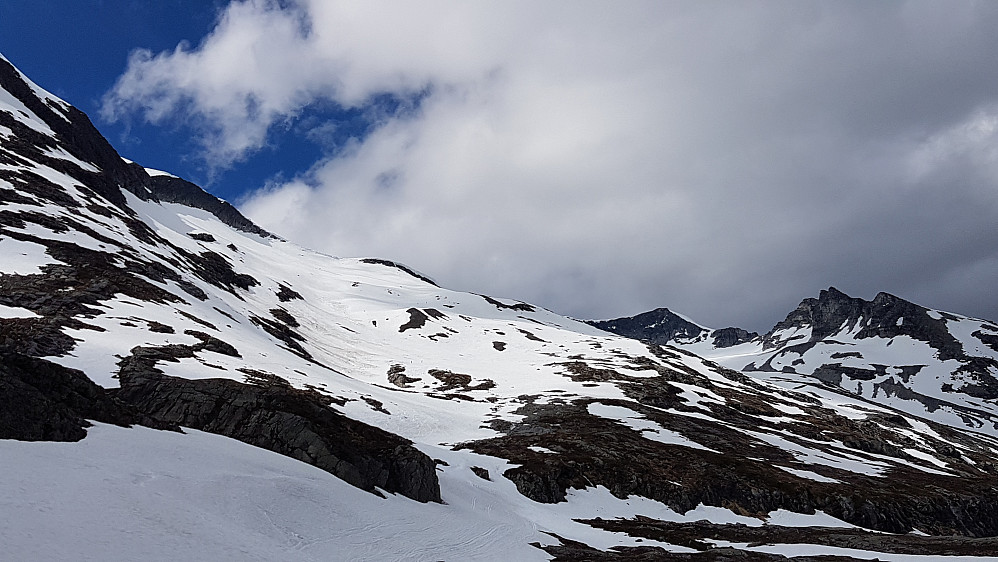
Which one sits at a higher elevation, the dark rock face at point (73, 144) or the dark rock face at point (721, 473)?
the dark rock face at point (73, 144)

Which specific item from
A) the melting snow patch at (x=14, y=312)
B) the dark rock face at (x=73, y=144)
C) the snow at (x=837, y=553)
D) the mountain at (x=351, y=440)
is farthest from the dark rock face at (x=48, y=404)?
the dark rock face at (x=73, y=144)

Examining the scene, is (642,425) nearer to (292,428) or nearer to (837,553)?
(837,553)

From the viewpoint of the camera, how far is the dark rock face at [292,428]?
36.4 m

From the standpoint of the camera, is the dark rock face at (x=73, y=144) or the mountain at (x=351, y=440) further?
the dark rock face at (x=73, y=144)

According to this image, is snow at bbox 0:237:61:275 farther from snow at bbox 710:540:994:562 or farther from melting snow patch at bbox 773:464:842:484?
melting snow patch at bbox 773:464:842:484

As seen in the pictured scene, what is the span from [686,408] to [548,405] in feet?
104

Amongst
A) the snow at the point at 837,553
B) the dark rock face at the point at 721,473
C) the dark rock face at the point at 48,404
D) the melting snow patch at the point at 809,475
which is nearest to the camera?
the dark rock face at the point at 48,404

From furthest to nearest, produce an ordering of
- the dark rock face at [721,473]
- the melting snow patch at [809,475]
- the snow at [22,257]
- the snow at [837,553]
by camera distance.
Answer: the snow at [22,257], the melting snow patch at [809,475], the dark rock face at [721,473], the snow at [837,553]

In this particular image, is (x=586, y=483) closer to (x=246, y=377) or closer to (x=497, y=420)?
(x=497, y=420)

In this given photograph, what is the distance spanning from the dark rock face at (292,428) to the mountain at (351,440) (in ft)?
0.68

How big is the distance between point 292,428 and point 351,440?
4183 millimetres

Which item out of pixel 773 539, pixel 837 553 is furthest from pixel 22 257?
pixel 837 553

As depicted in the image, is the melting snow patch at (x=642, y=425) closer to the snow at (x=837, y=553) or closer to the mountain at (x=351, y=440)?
the mountain at (x=351, y=440)

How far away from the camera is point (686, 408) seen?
10569 centimetres
